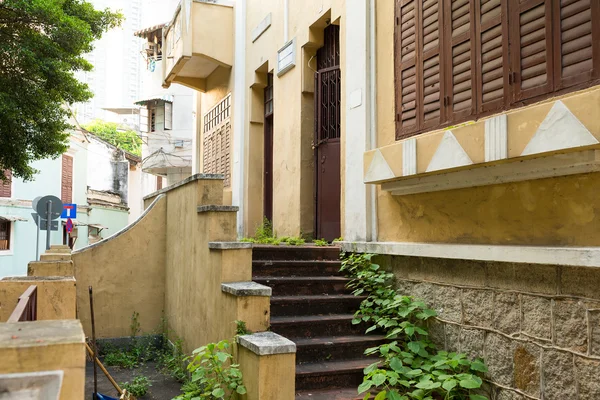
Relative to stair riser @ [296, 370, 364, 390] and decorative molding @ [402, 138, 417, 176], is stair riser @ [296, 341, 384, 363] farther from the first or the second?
decorative molding @ [402, 138, 417, 176]

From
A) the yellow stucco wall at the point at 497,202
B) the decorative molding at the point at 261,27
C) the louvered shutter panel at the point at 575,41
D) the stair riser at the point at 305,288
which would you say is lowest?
the stair riser at the point at 305,288

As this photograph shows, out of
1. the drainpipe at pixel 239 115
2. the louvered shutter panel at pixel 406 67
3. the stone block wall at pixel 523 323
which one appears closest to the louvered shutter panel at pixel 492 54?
the louvered shutter panel at pixel 406 67

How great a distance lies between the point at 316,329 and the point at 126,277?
3913 millimetres

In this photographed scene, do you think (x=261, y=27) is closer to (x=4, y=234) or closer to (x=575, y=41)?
(x=575, y=41)

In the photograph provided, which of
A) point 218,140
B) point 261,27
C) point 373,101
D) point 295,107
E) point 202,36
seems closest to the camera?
point 373,101

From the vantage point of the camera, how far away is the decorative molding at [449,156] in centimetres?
423

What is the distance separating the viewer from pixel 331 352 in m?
4.98

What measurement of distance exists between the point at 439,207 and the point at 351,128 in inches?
77.2

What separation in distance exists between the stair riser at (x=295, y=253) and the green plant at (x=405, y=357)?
0.66m

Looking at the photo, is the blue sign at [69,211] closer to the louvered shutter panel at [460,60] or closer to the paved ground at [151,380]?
the paved ground at [151,380]

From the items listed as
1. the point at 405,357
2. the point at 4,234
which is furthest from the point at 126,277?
the point at 4,234

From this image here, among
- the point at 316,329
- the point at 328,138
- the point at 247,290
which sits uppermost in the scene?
the point at 328,138

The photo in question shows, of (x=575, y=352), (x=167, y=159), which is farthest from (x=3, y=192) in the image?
(x=575, y=352)

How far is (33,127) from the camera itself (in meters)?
11.8
